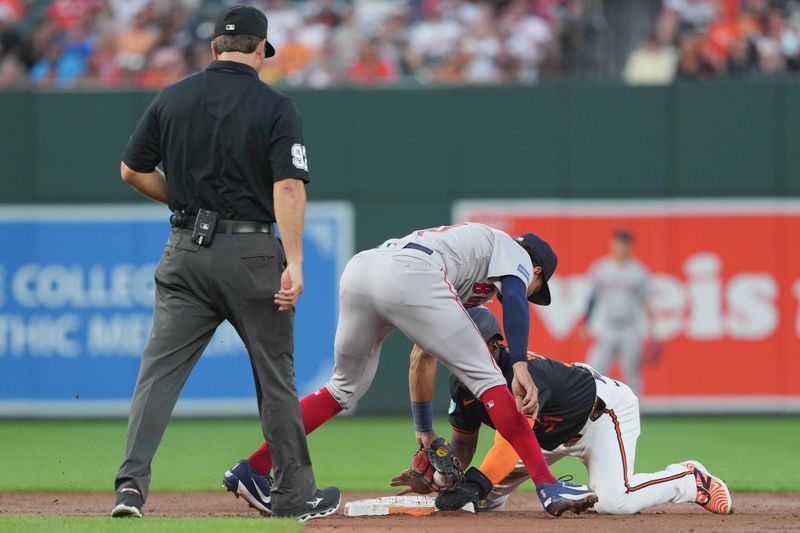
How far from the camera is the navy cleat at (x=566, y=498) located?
5.47 meters

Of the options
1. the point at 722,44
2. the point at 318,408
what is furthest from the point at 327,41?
the point at 318,408

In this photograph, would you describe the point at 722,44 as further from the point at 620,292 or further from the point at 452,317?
the point at 452,317

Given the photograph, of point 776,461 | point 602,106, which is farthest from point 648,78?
point 776,461

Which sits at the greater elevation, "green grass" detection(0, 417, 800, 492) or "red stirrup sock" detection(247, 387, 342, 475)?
"red stirrup sock" detection(247, 387, 342, 475)

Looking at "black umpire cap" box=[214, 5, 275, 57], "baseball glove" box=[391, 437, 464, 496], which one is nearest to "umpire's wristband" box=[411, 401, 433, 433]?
"baseball glove" box=[391, 437, 464, 496]

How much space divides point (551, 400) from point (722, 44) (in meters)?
8.77

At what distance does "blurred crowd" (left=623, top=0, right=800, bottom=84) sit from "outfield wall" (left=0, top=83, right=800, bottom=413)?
0.50m

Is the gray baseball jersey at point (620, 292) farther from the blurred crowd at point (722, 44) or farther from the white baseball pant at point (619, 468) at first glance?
the white baseball pant at point (619, 468)

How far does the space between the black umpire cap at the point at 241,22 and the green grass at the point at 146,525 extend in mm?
2138

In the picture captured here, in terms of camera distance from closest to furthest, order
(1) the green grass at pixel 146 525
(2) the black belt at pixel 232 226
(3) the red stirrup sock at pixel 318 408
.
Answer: (1) the green grass at pixel 146 525 → (2) the black belt at pixel 232 226 → (3) the red stirrup sock at pixel 318 408

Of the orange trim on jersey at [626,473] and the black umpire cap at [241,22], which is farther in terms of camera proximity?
the orange trim on jersey at [626,473]

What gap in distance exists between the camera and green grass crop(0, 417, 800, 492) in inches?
329

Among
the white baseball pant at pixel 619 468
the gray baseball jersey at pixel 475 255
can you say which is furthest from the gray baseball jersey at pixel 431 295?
the white baseball pant at pixel 619 468

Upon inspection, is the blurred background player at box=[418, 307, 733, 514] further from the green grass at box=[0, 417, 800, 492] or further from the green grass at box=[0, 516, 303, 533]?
the green grass at box=[0, 417, 800, 492]
